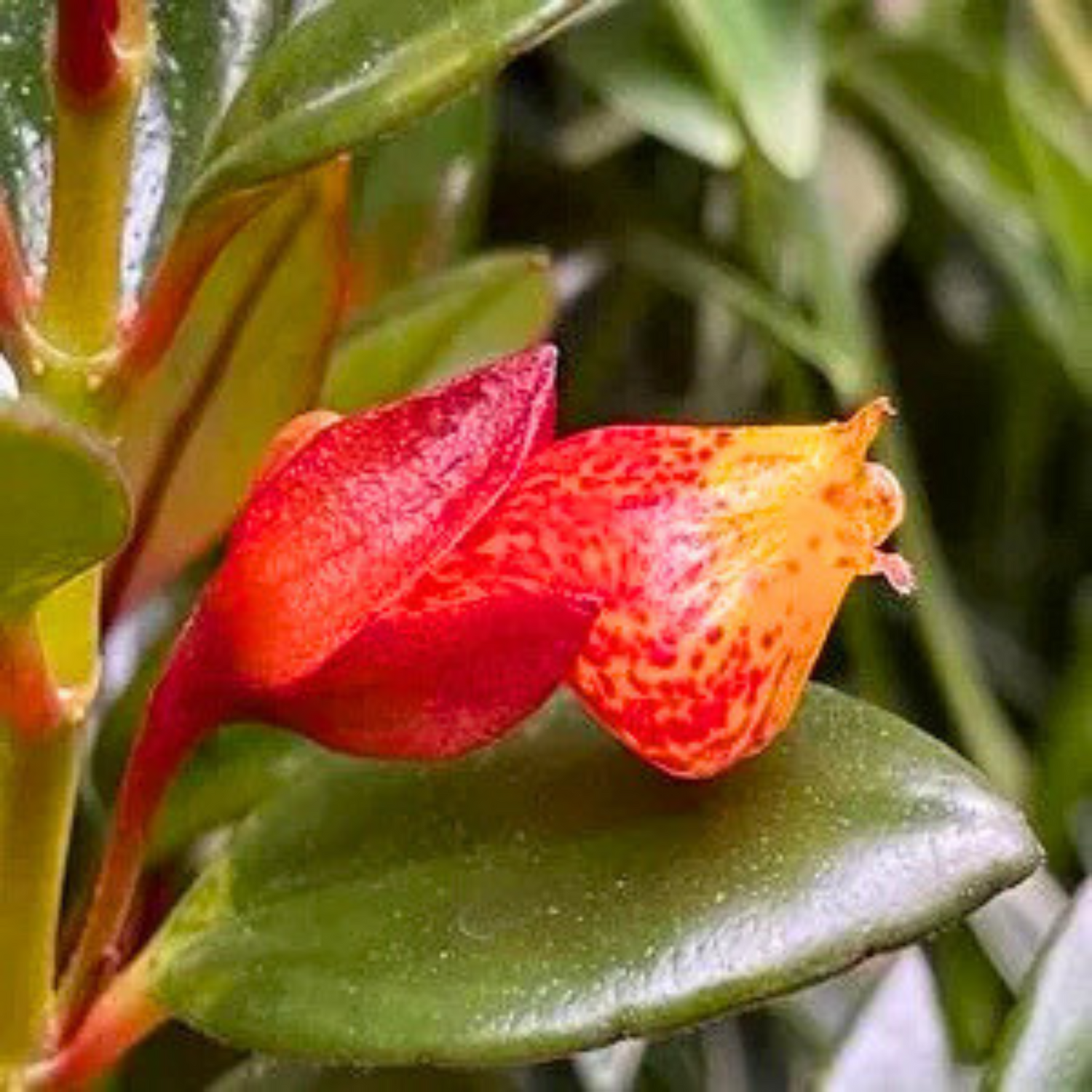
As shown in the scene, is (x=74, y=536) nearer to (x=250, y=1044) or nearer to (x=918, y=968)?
(x=250, y=1044)

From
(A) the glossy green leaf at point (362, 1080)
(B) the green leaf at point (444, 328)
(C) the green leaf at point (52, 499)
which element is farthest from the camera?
(B) the green leaf at point (444, 328)

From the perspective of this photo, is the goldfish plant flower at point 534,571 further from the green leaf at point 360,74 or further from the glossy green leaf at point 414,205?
the glossy green leaf at point 414,205

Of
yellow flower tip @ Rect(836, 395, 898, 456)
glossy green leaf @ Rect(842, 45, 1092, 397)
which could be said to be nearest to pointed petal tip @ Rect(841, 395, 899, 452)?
yellow flower tip @ Rect(836, 395, 898, 456)

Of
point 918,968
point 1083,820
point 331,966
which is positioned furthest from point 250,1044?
point 1083,820

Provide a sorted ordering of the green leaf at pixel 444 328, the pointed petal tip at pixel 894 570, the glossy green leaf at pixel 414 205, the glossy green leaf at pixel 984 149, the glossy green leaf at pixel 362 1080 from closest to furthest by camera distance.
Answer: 1. the pointed petal tip at pixel 894 570
2. the glossy green leaf at pixel 362 1080
3. the green leaf at pixel 444 328
4. the glossy green leaf at pixel 414 205
5. the glossy green leaf at pixel 984 149

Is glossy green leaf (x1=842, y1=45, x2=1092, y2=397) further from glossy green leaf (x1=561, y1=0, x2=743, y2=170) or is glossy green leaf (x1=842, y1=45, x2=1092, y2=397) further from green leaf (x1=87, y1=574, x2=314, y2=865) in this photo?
green leaf (x1=87, y1=574, x2=314, y2=865)

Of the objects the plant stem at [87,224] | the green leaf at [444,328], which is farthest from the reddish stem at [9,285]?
the green leaf at [444,328]
